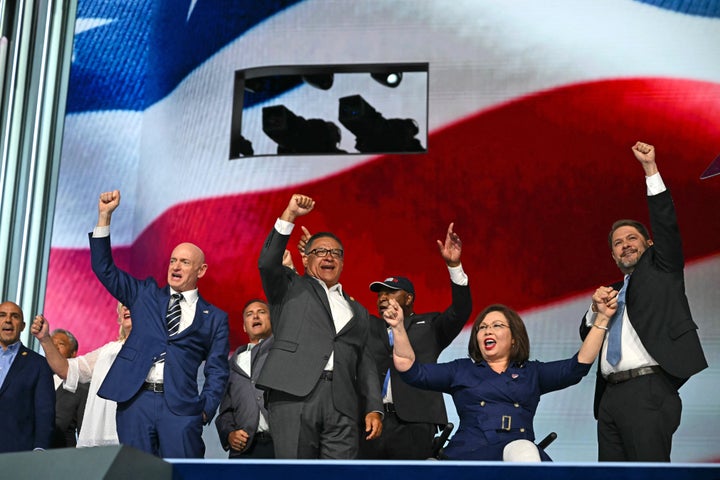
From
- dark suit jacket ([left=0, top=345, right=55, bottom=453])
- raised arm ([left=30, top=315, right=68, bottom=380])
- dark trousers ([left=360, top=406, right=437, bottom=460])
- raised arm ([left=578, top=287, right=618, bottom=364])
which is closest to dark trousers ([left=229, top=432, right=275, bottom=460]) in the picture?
dark trousers ([left=360, top=406, right=437, bottom=460])

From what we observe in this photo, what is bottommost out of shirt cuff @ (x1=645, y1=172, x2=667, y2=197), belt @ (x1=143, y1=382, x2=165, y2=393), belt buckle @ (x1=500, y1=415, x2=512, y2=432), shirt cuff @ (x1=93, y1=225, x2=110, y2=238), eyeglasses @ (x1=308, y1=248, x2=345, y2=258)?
belt buckle @ (x1=500, y1=415, x2=512, y2=432)

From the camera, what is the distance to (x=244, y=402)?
14.1 feet

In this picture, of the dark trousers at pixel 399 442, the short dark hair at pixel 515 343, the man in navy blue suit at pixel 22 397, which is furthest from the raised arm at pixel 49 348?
the short dark hair at pixel 515 343

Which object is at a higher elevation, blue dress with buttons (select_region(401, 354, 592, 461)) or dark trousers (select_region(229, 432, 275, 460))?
blue dress with buttons (select_region(401, 354, 592, 461))

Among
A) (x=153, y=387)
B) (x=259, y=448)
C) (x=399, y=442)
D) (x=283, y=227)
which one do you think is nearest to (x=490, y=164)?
(x=399, y=442)

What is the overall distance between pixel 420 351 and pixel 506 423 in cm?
102

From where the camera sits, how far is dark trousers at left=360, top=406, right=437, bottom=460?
410 cm

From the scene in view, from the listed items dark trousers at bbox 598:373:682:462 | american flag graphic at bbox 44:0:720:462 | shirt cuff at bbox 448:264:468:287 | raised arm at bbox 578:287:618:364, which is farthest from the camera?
american flag graphic at bbox 44:0:720:462

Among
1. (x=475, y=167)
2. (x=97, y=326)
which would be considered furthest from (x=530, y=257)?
(x=97, y=326)

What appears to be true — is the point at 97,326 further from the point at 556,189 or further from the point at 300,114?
the point at 556,189

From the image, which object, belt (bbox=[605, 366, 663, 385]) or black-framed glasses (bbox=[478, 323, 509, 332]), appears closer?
black-framed glasses (bbox=[478, 323, 509, 332])

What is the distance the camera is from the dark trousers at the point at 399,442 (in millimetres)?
4102

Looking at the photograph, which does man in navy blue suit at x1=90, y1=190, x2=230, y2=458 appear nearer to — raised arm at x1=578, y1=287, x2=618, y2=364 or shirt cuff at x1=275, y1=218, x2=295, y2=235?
shirt cuff at x1=275, y1=218, x2=295, y2=235

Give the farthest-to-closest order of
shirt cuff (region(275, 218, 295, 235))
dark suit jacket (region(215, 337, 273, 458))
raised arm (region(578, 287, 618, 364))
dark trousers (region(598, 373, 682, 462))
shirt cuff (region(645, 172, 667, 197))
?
dark suit jacket (region(215, 337, 273, 458))
shirt cuff (region(275, 218, 295, 235))
shirt cuff (region(645, 172, 667, 197))
dark trousers (region(598, 373, 682, 462))
raised arm (region(578, 287, 618, 364))
